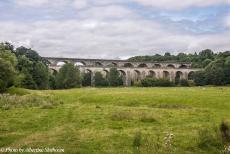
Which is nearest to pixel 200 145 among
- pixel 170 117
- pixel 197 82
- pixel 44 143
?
pixel 44 143

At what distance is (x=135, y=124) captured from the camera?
22734mm

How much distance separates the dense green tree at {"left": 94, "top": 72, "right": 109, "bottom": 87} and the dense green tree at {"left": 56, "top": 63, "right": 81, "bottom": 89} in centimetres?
2504

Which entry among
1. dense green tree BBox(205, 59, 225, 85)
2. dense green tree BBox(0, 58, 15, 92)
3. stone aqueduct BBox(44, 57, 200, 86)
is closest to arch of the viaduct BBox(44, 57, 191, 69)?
stone aqueduct BBox(44, 57, 200, 86)

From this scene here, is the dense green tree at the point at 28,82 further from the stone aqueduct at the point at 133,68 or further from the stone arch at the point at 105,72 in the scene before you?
the stone arch at the point at 105,72

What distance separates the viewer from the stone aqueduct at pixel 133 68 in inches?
5699

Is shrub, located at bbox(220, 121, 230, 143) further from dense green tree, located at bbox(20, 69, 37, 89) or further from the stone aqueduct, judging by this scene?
the stone aqueduct

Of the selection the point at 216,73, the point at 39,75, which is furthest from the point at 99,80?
the point at 39,75

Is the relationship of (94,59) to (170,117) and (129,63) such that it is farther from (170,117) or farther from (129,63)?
(170,117)

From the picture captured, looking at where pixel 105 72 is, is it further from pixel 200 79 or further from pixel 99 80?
pixel 200 79

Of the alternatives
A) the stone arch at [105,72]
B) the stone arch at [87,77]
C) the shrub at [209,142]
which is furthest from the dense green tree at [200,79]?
the shrub at [209,142]

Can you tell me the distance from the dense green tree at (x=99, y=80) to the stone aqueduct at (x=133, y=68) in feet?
16.3

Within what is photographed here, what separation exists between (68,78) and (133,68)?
5347cm

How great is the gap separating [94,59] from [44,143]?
479 feet

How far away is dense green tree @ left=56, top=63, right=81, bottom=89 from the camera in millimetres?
105250
